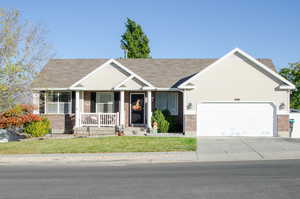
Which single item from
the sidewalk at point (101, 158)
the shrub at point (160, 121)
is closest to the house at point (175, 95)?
the shrub at point (160, 121)

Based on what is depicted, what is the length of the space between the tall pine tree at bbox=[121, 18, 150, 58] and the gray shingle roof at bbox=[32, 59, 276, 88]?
16.1m

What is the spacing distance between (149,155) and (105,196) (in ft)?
22.0

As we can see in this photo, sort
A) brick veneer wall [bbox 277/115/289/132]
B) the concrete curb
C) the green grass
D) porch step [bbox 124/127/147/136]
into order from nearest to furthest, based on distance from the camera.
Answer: the concrete curb
the green grass
brick veneer wall [bbox 277/115/289/132]
porch step [bbox 124/127/147/136]

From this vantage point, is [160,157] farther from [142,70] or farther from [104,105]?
[142,70]

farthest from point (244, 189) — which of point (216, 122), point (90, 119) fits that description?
point (90, 119)

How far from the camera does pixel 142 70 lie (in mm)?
25422

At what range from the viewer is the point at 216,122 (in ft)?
70.3

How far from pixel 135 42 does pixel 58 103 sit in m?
21.5

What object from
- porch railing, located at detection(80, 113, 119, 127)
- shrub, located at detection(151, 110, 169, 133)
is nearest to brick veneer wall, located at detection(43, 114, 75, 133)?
porch railing, located at detection(80, 113, 119, 127)

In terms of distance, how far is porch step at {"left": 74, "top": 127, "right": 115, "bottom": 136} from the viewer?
2211cm

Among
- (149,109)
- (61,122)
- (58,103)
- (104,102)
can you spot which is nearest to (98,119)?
(104,102)

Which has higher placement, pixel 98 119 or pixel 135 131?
pixel 98 119

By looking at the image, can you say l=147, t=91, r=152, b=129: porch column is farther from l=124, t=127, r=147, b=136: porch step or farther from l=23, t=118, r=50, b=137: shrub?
l=23, t=118, r=50, b=137: shrub

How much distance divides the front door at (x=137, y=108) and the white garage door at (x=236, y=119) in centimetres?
444
